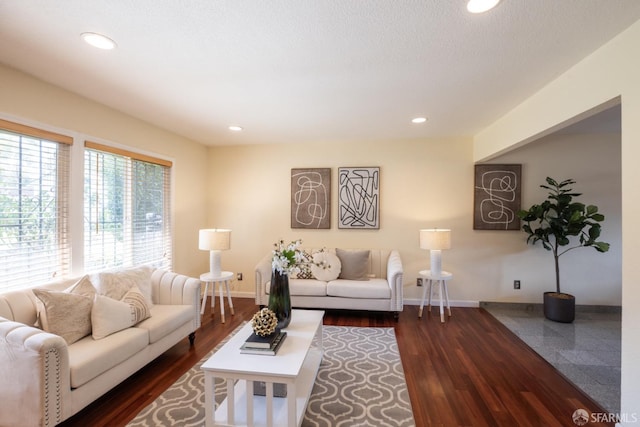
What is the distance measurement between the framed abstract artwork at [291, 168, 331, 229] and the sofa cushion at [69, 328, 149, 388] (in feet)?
8.44

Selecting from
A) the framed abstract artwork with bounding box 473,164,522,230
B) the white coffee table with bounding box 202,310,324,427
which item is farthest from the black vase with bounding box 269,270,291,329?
the framed abstract artwork with bounding box 473,164,522,230

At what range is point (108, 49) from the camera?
1817mm

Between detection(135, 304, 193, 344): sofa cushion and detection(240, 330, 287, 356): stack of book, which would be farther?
detection(135, 304, 193, 344): sofa cushion

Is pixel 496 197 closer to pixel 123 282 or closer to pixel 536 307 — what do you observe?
pixel 536 307

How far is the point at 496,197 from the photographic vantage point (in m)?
3.98

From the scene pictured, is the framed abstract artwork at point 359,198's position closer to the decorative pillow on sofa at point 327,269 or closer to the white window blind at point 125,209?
the decorative pillow on sofa at point 327,269

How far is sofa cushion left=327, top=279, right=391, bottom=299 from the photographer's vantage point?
11.6ft

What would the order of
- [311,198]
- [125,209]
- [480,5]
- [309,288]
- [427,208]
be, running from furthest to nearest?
1. [311,198]
2. [427,208]
3. [309,288]
4. [125,209]
5. [480,5]

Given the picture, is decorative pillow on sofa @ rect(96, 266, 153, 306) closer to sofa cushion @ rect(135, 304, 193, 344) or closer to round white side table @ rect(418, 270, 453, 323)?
sofa cushion @ rect(135, 304, 193, 344)

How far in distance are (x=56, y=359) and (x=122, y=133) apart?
2.30 meters

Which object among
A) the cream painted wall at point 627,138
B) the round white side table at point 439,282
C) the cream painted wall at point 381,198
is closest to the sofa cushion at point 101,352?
the cream painted wall at point 381,198

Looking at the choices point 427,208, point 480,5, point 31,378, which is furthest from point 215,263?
point 480,5

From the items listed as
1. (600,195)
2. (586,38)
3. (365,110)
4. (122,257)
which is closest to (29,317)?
(122,257)

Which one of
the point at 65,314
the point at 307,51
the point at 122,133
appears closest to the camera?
the point at 307,51
